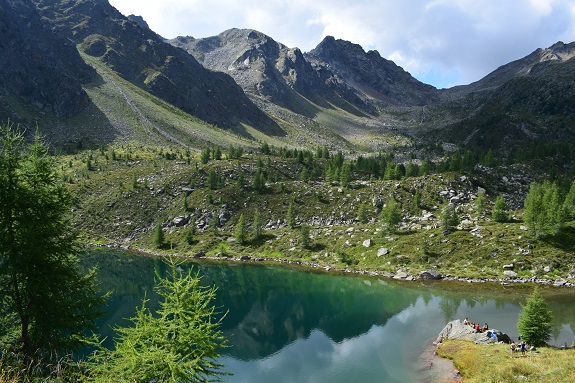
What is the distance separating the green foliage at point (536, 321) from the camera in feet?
120

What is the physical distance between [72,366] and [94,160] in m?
156

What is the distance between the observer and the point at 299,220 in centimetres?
10731

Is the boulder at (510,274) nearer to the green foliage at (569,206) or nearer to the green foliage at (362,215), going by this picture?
the green foliage at (569,206)

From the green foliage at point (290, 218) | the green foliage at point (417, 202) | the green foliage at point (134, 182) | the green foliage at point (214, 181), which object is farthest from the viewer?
the green foliage at point (134, 182)

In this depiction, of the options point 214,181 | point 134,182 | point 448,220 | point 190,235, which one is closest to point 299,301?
point 448,220

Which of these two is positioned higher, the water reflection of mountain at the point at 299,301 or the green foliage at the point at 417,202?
the green foliage at the point at 417,202

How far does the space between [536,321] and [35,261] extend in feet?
145

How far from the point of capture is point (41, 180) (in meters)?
16.0

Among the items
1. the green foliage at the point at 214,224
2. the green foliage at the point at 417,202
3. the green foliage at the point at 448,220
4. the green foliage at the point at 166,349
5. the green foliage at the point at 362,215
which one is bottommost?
the green foliage at the point at 214,224

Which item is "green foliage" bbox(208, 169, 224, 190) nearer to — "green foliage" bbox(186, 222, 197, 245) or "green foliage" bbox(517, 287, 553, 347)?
"green foliage" bbox(186, 222, 197, 245)

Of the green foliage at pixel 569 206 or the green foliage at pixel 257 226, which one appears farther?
the green foliage at pixel 257 226

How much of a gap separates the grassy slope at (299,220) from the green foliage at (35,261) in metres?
69.7

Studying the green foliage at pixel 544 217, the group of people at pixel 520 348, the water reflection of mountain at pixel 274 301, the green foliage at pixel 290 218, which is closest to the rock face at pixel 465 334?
the group of people at pixel 520 348

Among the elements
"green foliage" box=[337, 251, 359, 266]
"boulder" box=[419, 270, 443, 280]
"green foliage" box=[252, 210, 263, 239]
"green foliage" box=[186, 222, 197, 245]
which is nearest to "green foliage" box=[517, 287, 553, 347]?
"boulder" box=[419, 270, 443, 280]
